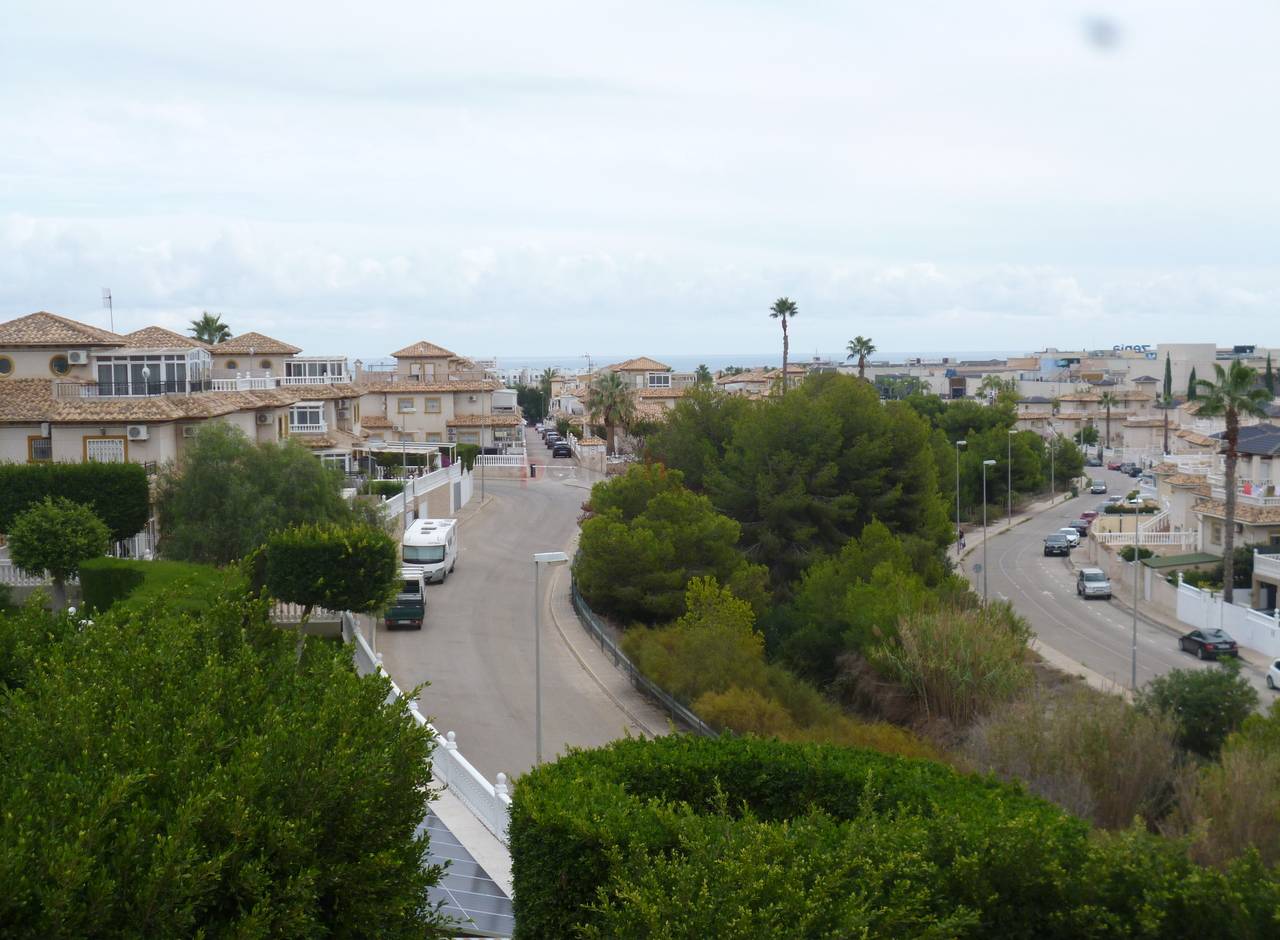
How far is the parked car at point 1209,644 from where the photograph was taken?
1641 inches

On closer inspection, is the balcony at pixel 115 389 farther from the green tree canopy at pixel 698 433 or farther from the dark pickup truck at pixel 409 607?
the green tree canopy at pixel 698 433

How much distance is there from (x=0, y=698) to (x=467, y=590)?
2825cm

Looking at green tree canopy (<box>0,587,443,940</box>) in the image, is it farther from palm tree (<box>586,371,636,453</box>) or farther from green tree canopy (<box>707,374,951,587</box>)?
palm tree (<box>586,371,636,453</box>)

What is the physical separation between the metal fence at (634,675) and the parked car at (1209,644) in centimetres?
1980

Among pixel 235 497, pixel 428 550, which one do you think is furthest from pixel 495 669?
pixel 428 550

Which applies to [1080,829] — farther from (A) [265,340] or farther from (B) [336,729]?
(A) [265,340]

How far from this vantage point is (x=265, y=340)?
62438mm

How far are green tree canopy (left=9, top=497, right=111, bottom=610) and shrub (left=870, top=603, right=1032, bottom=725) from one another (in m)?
18.7

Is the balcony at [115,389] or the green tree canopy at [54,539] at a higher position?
the balcony at [115,389]

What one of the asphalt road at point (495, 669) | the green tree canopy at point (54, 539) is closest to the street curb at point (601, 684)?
the asphalt road at point (495, 669)

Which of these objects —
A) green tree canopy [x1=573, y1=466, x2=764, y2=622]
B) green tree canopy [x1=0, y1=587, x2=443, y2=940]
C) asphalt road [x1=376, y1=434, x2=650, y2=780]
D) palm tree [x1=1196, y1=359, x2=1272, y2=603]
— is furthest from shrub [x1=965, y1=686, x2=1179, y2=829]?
palm tree [x1=1196, y1=359, x2=1272, y2=603]

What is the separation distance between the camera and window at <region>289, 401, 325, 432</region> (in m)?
54.8

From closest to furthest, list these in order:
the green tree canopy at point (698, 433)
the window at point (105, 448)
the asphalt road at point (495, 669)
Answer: the asphalt road at point (495, 669)
the window at point (105, 448)
the green tree canopy at point (698, 433)

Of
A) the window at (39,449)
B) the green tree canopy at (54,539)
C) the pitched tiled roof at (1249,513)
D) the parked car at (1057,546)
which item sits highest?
the window at (39,449)
